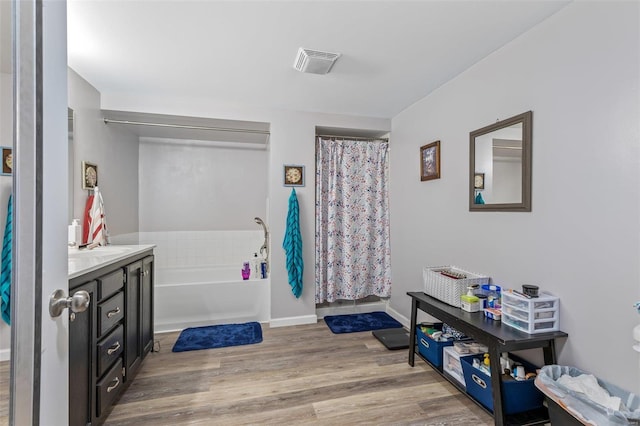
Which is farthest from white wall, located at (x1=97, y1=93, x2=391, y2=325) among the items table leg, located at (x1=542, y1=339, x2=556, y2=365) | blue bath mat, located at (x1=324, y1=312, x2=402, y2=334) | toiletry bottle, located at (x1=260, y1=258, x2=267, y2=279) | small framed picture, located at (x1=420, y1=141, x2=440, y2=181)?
table leg, located at (x1=542, y1=339, x2=556, y2=365)

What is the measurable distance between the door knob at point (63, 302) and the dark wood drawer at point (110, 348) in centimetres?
92

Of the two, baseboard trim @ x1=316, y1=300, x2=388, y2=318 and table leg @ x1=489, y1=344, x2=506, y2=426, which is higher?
table leg @ x1=489, y1=344, x2=506, y2=426

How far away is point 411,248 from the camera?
3.01m

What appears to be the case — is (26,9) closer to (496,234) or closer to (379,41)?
(379,41)

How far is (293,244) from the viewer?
305 cm

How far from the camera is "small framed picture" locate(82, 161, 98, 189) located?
233 centimetres

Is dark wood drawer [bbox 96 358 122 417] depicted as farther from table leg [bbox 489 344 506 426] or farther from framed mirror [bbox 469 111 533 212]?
framed mirror [bbox 469 111 533 212]

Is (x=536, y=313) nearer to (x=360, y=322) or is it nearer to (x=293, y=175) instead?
(x=360, y=322)

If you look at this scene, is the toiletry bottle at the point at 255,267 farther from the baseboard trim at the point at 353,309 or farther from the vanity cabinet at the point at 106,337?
the vanity cabinet at the point at 106,337

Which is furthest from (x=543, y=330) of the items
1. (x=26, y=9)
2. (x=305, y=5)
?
(x=26, y=9)

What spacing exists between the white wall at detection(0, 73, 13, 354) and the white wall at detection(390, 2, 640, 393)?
2.17 metres

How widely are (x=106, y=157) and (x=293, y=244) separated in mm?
1956

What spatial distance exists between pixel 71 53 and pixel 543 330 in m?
3.40

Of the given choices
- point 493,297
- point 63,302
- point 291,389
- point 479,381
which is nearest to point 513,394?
point 479,381
